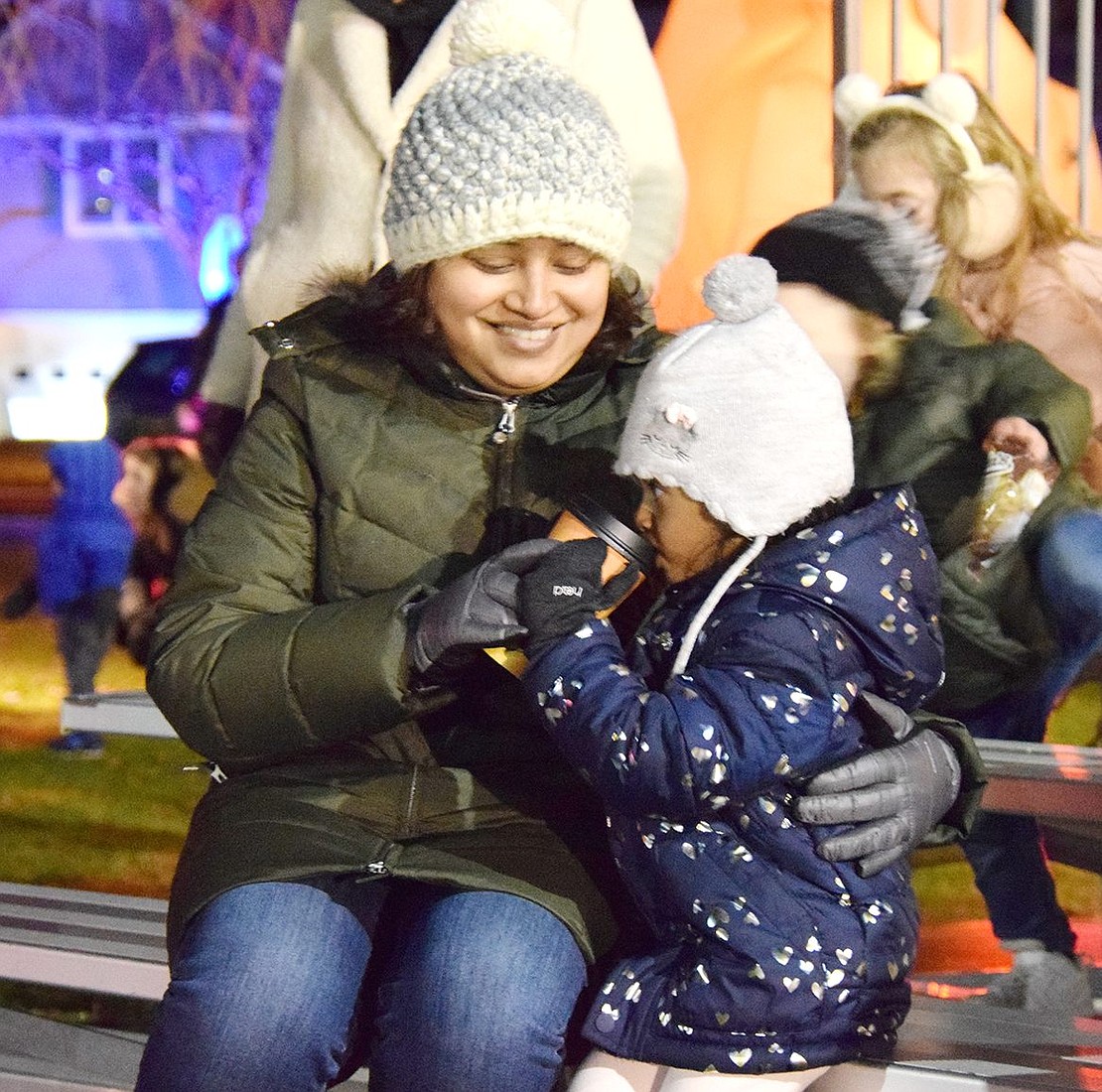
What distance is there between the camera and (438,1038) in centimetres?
151

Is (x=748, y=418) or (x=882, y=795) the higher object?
(x=748, y=418)

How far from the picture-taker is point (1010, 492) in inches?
93.7

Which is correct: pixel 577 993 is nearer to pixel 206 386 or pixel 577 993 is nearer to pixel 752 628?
pixel 752 628

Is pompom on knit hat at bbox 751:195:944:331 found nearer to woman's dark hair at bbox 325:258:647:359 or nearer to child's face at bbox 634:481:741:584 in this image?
woman's dark hair at bbox 325:258:647:359

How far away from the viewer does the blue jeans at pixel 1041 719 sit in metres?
2.43

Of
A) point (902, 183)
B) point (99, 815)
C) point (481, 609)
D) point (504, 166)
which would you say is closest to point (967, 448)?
point (902, 183)

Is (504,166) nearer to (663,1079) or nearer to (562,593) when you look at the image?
(562,593)

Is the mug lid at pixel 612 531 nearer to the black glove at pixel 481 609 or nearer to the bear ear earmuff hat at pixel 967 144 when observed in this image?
the black glove at pixel 481 609

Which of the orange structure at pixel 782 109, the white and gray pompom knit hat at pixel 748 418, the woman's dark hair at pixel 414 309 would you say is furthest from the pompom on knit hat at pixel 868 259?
the white and gray pompom knit hat at pixel 748 418

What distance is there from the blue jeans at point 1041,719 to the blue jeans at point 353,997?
1.03m

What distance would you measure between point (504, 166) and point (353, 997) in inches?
34.3

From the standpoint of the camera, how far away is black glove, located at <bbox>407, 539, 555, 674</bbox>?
1532 millimetres

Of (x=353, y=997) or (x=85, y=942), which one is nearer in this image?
(x=353, y=997)

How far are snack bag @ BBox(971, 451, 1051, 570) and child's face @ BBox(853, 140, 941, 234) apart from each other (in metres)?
0.40
